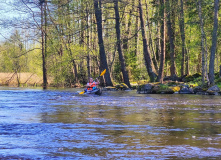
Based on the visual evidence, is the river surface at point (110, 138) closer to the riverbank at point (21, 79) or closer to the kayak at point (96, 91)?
the kayak at point (96, 91)

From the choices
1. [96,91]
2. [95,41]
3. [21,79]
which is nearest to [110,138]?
[96,91]

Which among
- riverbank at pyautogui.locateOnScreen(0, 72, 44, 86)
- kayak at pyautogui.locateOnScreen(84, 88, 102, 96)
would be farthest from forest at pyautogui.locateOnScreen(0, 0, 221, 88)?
kayak at pyautogui.locateOnScreen(84, 88, 102, 96)

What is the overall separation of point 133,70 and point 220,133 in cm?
3009

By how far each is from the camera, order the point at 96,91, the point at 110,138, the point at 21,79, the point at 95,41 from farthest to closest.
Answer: the point at 21,79, the point at 95,41, the point at 96,91, the point at 110,138

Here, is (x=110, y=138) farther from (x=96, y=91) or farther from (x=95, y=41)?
(x=95, y=41)

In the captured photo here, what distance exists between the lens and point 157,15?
30.8m

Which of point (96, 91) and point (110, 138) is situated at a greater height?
point (96, 91)

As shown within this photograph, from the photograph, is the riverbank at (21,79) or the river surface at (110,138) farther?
the riverbank at (21,79)

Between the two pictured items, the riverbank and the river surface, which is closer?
the river surface

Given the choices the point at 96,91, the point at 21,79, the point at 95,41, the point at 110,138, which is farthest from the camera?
the point at 21,79

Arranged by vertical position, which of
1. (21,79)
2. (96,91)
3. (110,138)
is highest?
(21,79)

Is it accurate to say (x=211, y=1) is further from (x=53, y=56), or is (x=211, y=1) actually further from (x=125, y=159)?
(x=125, y=159)

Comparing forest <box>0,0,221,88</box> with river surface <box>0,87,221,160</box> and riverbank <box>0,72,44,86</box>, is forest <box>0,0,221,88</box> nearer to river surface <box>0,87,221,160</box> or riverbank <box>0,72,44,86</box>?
riverbank <box>0,72,44,86</box>

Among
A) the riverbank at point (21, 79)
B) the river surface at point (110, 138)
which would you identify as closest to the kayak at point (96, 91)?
the river surface at point (110, 138)
